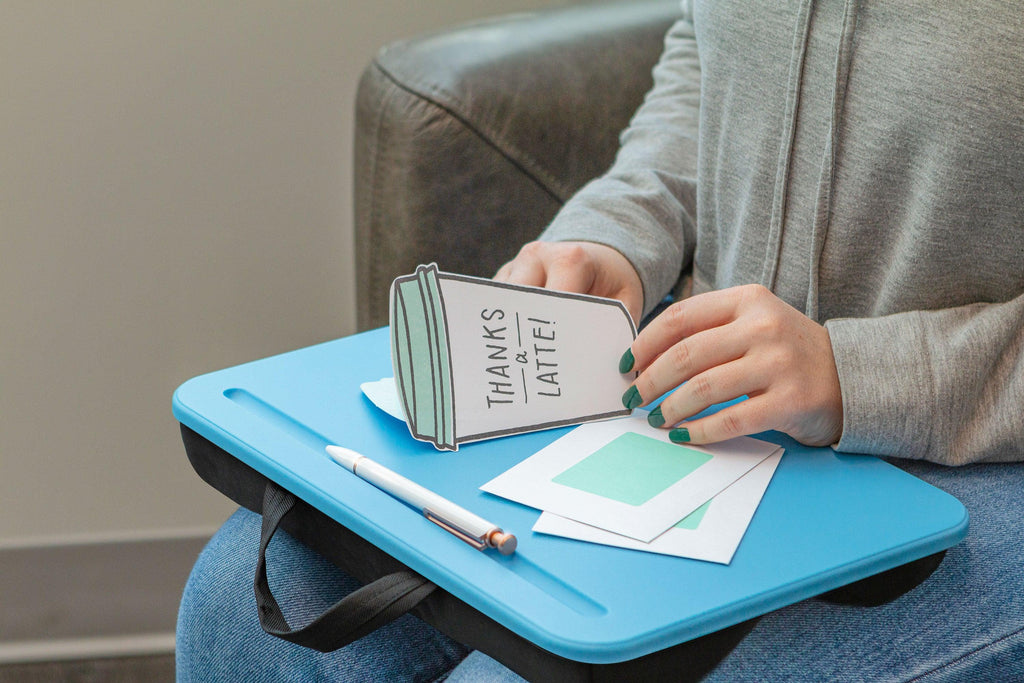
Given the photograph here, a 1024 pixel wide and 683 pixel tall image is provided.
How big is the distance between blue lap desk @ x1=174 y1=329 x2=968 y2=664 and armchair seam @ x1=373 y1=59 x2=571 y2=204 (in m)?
0.39

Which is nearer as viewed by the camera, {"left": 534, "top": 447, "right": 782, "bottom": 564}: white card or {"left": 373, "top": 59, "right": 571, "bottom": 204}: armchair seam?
{"left": 534, "top": 447, "right": 782, "bottom": 564}: white card

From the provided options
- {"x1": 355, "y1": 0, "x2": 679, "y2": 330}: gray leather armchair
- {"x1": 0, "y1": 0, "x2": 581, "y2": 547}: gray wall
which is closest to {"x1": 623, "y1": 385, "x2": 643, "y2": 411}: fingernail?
{"x1": 355, "y1": 0, "x2": 679, "y2": 330}: gray leather armchair

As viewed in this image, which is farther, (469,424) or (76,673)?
(76,673)

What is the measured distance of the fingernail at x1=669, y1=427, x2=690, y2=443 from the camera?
505 millimetres

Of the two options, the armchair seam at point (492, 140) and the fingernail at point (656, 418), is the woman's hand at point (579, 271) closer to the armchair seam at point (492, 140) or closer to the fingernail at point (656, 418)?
the fingernail at point (656, 418)

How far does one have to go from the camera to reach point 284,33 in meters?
1.17

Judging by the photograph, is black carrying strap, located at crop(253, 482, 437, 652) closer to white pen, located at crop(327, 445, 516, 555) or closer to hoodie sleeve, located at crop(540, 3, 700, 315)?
white pen, located at crop(327, 445, 516, 555)

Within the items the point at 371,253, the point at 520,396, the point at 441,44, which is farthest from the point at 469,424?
the point at 441,44

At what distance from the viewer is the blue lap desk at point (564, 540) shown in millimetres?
→ 375

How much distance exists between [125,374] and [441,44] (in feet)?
2.01

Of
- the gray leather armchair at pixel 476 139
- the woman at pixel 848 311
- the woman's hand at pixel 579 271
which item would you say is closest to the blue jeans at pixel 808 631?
the woman at pixel 848 311

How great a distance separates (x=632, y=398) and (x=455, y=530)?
0.51ft

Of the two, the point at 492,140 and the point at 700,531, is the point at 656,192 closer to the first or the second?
the point at 492,140

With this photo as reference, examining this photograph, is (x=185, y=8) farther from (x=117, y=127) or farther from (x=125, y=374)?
(x=125, y=374)
